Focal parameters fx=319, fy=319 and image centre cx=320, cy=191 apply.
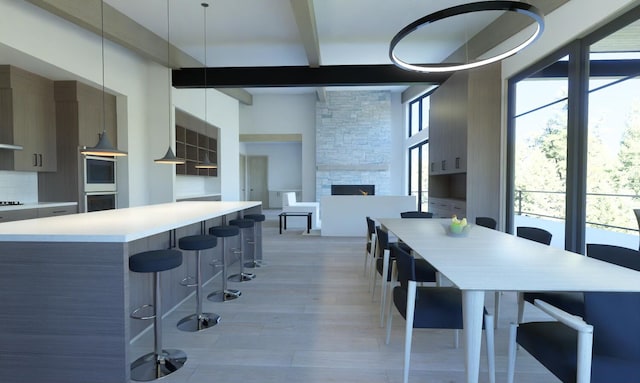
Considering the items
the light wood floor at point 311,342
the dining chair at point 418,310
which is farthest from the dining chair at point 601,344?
the light wood floor at point 311,342

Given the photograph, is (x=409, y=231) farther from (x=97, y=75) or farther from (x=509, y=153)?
(x=97, y=75)

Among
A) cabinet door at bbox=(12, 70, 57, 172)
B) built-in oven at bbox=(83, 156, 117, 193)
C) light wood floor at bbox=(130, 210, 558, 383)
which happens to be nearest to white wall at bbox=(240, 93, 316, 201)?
built-in oven at bbox=(83, 156, 117, 193)

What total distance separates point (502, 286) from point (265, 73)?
521 centimetres

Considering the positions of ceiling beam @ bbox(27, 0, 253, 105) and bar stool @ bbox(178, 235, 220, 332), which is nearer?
bar stool @ bbox(178, 235, 220, 332)

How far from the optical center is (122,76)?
16.3 ft

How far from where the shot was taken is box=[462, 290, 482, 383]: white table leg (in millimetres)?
1380

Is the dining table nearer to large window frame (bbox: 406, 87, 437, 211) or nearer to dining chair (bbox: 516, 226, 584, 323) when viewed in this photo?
dining chair (bbox: 516, 226, 584, 323)

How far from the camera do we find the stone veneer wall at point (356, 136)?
9461 millimetres

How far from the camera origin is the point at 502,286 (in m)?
1.37

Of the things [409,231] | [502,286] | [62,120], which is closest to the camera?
[502,286]

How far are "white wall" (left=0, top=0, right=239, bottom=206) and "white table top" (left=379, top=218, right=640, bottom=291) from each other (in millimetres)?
4548

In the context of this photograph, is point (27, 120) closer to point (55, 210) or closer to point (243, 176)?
point (55, 210)

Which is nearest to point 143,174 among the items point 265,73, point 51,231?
Result: point 265,73

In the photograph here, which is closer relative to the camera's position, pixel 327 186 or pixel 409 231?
pixel 409 231
